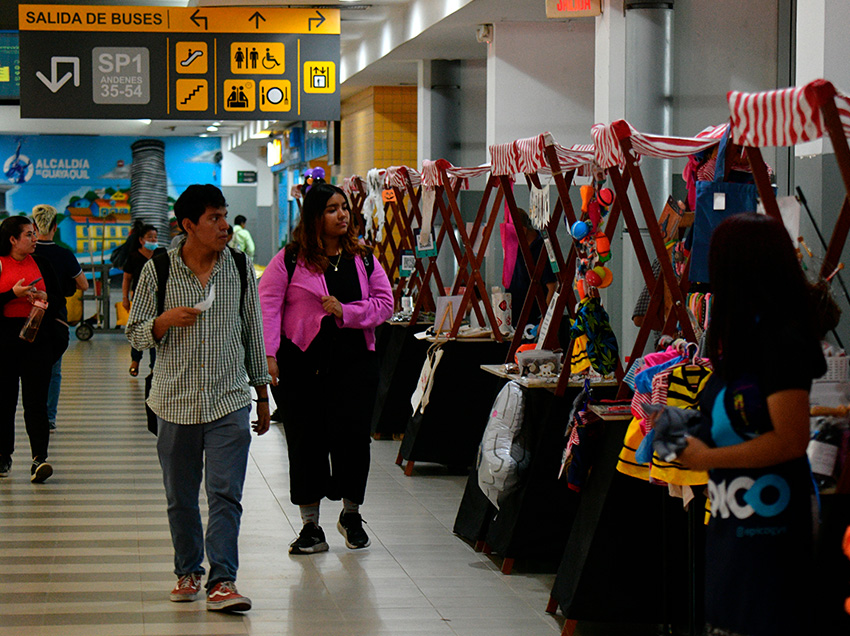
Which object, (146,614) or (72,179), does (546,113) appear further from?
(72,179)

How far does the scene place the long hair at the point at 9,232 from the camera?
6.27m

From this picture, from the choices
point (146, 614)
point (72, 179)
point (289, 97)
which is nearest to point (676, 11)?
point (289, 97)

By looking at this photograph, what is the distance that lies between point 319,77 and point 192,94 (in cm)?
99

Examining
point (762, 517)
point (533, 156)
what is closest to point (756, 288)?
point (762, 517)

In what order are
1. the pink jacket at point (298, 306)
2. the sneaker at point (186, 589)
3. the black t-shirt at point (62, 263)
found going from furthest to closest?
the black t-shirt at point (62, 263) → the pink jacket at point (298, 306) → the sneaker at point (186, 589)

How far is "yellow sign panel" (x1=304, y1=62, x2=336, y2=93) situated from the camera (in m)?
8.75

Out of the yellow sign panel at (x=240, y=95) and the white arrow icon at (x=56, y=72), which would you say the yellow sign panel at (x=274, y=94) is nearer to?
the yellow sign panel at (x=240, y=95)

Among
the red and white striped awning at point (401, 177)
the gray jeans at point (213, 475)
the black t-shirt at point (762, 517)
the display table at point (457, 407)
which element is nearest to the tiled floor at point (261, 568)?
the display table at point (457, 407)

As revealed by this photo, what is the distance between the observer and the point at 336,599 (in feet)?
13.9

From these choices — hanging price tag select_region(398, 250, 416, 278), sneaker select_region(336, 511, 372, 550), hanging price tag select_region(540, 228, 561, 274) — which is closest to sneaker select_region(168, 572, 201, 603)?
sneaker select_region(336, 511, 372, 550)

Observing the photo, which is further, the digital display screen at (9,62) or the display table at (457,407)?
the digital display screen at (9,62)

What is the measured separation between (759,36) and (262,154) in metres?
19.0

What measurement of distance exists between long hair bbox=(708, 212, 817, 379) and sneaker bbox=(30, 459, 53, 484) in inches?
195

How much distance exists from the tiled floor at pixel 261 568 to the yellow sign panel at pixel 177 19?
3.36 m
